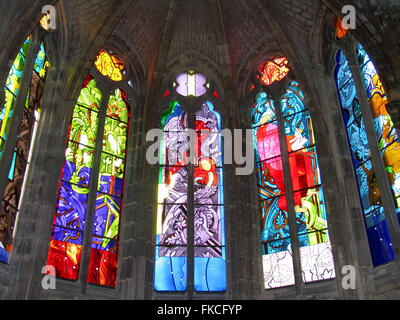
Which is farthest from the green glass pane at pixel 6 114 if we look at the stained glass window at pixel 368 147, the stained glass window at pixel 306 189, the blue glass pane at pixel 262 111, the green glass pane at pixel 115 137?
the stained glass window at pixel 368 147

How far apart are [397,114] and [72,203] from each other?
5.96m

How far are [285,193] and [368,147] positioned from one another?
6.37ft

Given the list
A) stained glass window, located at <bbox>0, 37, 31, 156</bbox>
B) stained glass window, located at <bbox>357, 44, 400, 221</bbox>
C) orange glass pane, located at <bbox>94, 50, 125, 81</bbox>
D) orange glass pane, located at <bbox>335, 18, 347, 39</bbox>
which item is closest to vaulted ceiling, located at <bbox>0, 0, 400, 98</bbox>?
orange glass pane, located at <bbox>335, 18, 347, 39</bbox>

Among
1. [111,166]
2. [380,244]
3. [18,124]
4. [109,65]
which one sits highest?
[109,65]

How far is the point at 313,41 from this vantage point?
12.2 metres

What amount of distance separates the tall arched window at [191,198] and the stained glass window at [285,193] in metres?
0.89

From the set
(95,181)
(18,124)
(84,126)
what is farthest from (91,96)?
(18,124)

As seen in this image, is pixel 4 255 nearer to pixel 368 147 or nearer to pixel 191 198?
pixel 191 198

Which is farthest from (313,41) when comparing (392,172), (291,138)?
(392,172)

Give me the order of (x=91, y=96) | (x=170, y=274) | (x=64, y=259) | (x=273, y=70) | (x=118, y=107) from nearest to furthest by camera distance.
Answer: (x=64, y=259) → (x=170, y=274) → (x=91, y=96) → (x=118, y=107) → (x=273, y=70)

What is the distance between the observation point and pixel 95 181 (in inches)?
444

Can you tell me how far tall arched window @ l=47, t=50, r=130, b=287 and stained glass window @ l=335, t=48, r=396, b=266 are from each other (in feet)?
15.1

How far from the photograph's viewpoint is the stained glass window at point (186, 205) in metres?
10.9
